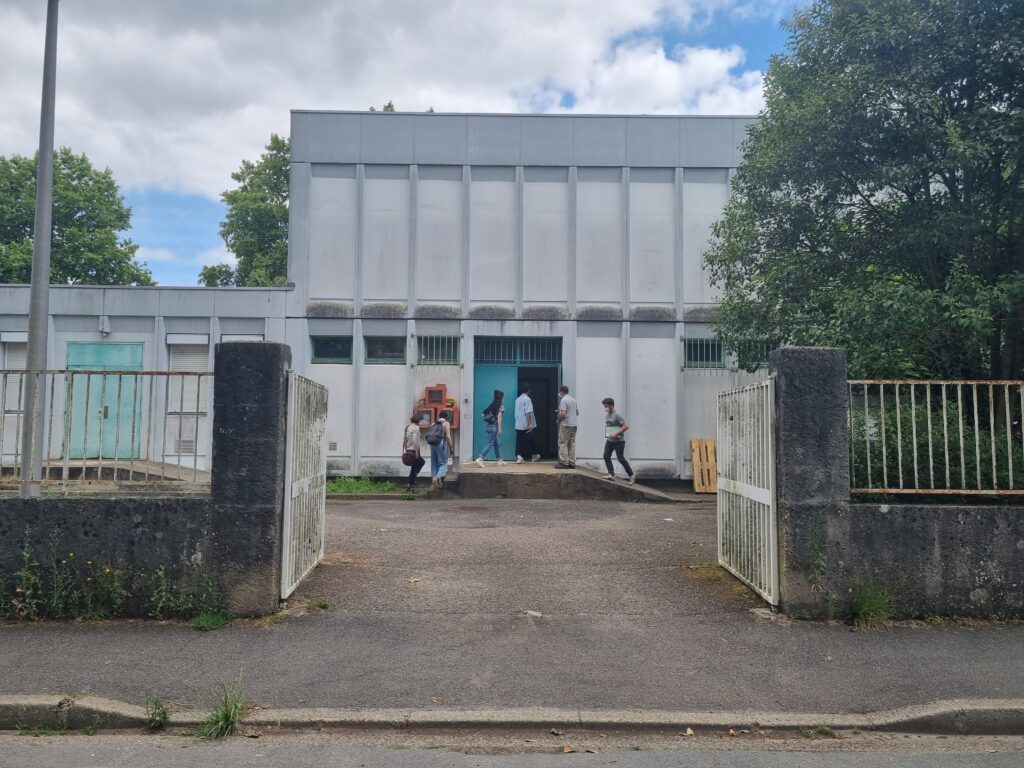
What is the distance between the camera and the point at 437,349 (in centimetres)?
1920

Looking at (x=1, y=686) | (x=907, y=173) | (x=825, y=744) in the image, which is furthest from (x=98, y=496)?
(x=907, y=173)

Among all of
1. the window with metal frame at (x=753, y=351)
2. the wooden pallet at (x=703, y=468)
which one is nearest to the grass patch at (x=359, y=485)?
the wooden pallet at (x=703, y=468)

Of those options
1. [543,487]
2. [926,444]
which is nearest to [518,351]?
[543,487]

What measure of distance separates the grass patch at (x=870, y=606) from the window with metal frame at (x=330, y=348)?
1393cm

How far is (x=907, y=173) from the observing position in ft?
32.9

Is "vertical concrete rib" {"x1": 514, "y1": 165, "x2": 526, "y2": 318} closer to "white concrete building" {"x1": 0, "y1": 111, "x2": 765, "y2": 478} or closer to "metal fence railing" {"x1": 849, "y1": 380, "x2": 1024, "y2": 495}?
"white concrete building" {"x1": 0, "y1": 111, "x2": 765, "y2": 478}

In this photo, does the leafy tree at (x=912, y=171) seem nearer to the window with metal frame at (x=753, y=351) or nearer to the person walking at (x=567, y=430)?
the window with metal frame at (x=753, y=351)

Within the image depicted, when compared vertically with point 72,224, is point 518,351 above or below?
below

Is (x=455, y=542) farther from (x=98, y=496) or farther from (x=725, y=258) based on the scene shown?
(x=725, y=258)

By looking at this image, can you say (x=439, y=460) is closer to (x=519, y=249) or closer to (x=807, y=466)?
(x=519, y=249)

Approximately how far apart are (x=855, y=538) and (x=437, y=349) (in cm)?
1299

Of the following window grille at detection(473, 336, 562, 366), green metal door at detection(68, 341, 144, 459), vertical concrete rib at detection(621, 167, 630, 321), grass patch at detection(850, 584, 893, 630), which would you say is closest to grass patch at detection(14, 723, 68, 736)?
green metal door at detection(68, 341, 144, 459)

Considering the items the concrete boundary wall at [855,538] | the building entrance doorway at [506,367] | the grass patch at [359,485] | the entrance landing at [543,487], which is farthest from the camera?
the building entrance doorway at [506,367]

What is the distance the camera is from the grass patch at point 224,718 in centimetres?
513
